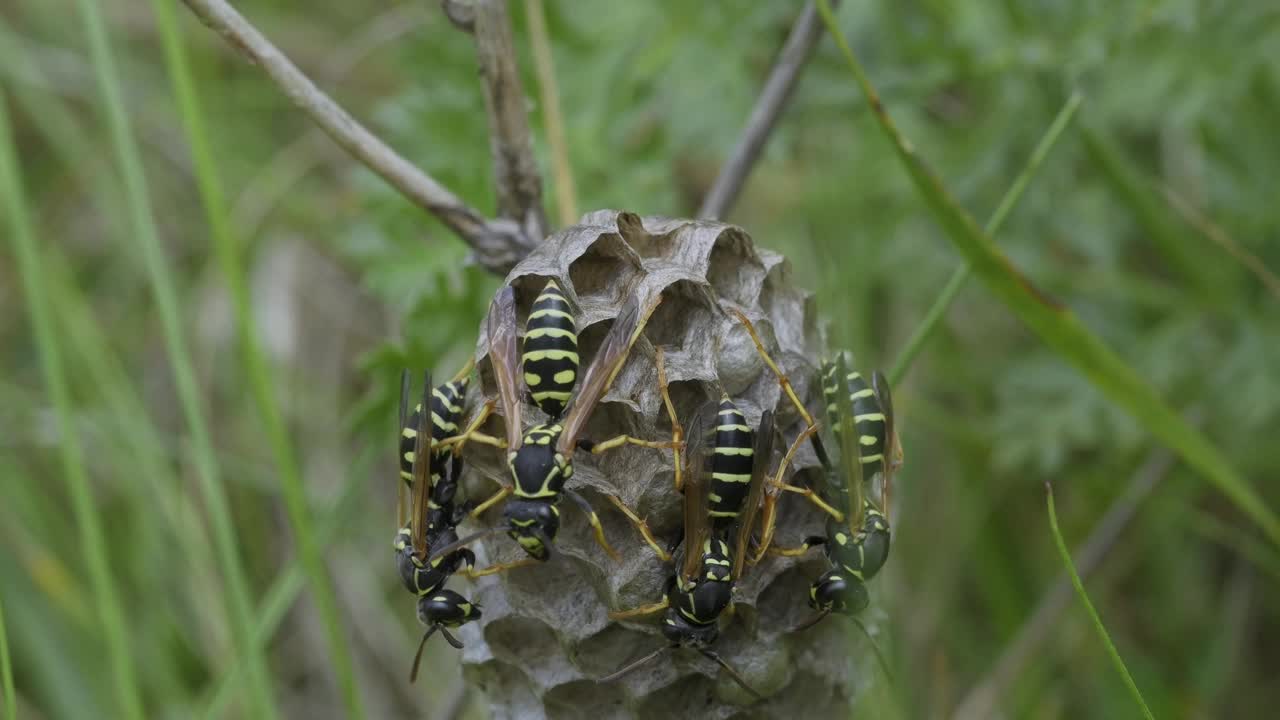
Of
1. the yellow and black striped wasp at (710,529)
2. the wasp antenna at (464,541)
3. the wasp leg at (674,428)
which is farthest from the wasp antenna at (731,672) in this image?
the wasp antenna at (464,541)

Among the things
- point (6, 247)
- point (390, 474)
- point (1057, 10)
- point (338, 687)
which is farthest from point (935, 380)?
point (6, 247)

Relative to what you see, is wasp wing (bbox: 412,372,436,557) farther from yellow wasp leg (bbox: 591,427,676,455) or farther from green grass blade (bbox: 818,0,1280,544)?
green grass blade (bbox: 818,0,1280,544)

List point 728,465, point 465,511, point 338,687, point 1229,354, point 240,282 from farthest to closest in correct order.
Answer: point 338,687 < point 1229,354 < point 240,282 < point 465,511 < point 728,465

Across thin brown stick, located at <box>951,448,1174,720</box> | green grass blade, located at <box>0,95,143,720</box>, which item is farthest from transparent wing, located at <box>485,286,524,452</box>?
thin brown stick, located at <box>951,448,1174,720</box>

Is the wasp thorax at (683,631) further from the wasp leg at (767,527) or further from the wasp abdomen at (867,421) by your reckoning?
the wasp abdomen at (867,421)

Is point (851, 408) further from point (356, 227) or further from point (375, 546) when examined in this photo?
point (375, 546)

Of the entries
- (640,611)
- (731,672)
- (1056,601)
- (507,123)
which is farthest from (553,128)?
(1056,601)
